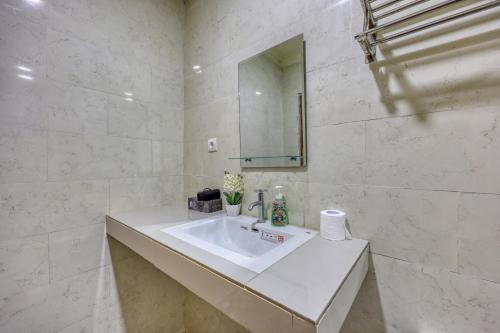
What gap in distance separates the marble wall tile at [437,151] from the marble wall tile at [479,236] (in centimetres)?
4

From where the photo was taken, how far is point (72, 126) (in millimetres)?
1163

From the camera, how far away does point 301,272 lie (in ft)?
2.01

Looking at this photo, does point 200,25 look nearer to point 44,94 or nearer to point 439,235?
point 44,94

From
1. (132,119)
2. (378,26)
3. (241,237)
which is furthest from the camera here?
(132,119)

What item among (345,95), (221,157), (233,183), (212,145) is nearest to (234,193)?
(233,183)

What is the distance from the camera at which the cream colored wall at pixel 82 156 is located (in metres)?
1.01

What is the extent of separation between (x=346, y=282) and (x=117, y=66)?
1.64 metres

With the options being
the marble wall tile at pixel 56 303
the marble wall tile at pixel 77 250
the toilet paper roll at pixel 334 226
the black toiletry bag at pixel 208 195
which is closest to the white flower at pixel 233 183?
the black toiletry bag at pixel 208 195

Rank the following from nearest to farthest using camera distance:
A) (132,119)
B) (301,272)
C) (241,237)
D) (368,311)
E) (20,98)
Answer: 1. (301,272)
2. (368,311)
3. (20,98)
4. (241,237)
5. (132,119)

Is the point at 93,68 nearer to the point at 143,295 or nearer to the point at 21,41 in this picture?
the point at 21,41

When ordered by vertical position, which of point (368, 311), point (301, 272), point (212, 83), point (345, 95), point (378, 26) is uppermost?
point (212, 83)

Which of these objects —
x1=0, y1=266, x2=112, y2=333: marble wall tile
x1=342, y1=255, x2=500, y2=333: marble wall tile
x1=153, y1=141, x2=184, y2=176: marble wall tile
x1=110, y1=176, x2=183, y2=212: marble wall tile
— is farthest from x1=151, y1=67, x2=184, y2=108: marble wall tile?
x1=342, y1=255, x2=500, y2=333: marble wall tile

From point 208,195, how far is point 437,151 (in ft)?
3.61

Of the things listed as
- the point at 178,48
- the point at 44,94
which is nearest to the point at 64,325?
the point at 44,94
